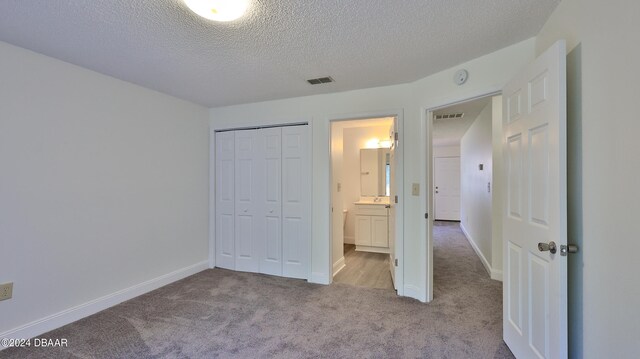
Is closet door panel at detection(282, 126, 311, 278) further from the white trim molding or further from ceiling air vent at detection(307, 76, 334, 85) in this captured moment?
the white trim molding

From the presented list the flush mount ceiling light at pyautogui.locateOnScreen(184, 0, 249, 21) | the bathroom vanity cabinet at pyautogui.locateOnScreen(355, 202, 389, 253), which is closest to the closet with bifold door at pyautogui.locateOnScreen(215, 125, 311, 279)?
the bathroom vanity cabinet at pyautogui.locateOnScreen(355, 202, 389, 253)

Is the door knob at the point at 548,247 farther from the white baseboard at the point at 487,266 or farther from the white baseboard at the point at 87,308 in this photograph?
the white baseboard at the point at 87,308

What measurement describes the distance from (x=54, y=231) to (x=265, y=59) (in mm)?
2326

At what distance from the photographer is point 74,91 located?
2504mm

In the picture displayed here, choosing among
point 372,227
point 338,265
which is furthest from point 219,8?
point 372,227

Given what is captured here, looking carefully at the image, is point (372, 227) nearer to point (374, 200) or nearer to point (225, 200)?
point (374, 200)

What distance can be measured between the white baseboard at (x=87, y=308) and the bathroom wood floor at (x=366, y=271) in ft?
6.64

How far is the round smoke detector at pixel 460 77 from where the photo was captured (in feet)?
7.95

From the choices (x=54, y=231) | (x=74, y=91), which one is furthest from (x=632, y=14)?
(x=54, y=231)

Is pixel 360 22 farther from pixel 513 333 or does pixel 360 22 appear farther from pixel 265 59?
pixel 513 333

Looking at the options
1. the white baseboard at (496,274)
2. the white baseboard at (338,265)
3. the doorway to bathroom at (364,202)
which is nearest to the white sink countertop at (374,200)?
the doorway to bathroom at (364,202)

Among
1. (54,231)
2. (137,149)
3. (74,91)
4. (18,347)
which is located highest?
(74,91)

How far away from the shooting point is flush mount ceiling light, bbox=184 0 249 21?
4.96 ft

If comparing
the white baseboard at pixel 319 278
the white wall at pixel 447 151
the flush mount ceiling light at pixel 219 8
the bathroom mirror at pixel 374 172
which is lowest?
the white baseboard at pixel 319 278
